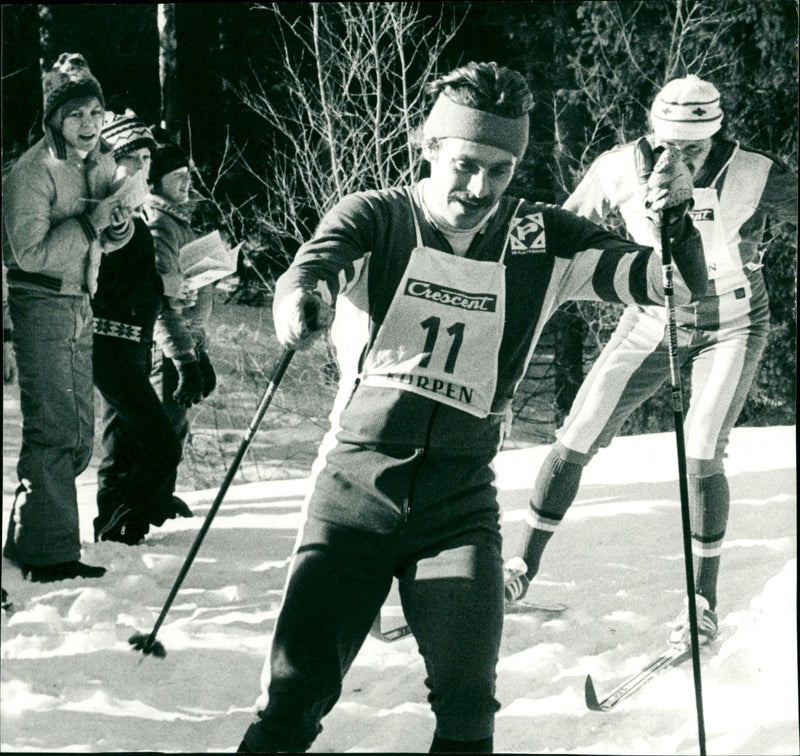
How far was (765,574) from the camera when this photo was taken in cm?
316

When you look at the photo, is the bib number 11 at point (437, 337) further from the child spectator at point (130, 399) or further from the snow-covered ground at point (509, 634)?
the child spectator at point (130, 399)

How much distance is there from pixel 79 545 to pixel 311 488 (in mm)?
1250

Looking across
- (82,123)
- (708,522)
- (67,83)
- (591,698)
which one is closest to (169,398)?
(82,123)

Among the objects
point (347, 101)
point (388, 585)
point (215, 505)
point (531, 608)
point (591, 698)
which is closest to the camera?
point (388, 585)

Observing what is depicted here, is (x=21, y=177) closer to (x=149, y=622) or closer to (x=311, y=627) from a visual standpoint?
(x=149, y=622)

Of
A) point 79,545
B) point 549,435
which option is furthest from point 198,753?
point 549,435

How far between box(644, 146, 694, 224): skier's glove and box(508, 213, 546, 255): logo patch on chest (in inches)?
10.0

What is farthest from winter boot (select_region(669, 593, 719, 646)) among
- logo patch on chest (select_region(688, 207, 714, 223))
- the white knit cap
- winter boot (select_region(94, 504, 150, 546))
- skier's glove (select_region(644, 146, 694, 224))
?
winter boot (select_region(94, 504, 150, 546))

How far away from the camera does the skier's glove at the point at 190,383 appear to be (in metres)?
3.29

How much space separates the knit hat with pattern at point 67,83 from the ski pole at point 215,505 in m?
0.98

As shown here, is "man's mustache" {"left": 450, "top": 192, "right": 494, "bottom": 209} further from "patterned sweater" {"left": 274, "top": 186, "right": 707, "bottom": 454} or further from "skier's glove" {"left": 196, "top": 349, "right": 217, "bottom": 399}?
"skier's glove" {"left": 196, "top": 349, "right": 217, "bottom": 399}

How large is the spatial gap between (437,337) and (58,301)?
1.39m

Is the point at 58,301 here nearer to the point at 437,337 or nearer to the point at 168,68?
the point at 168,68

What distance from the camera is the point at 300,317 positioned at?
1.98 m
